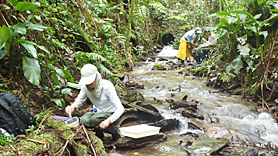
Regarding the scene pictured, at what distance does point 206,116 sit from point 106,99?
240 centimetres

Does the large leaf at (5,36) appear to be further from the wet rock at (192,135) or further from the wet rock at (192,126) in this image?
the wet rock at (192,126)

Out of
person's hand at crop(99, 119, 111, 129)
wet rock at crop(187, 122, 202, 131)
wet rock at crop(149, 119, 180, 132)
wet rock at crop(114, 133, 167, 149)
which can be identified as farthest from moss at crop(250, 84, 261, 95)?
person's hand at crop(99, 119, 111, 129)

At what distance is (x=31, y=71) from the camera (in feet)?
9.89

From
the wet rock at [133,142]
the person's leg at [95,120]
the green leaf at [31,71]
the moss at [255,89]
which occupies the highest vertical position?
the green leaf at [31,71]

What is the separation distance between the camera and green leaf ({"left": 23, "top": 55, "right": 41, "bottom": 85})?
2938 millimetres

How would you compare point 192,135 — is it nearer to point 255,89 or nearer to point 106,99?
point 106,99

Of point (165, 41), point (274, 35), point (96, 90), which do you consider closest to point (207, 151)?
point (96, 90)

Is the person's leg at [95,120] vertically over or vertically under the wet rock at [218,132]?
over

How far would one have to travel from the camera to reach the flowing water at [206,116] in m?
3.08

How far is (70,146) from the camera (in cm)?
244

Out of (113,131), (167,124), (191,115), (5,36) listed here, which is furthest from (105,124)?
(191,115)

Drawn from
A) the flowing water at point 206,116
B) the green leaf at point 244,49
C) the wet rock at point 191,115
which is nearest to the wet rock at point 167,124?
the flowing water at point 206,116

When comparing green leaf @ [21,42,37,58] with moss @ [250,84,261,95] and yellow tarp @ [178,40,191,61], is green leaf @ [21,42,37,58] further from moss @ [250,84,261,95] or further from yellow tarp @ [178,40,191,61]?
yellow tarp @ [178,40,191,61]

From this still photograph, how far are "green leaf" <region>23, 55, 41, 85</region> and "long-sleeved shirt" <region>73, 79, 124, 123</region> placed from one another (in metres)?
0.61
